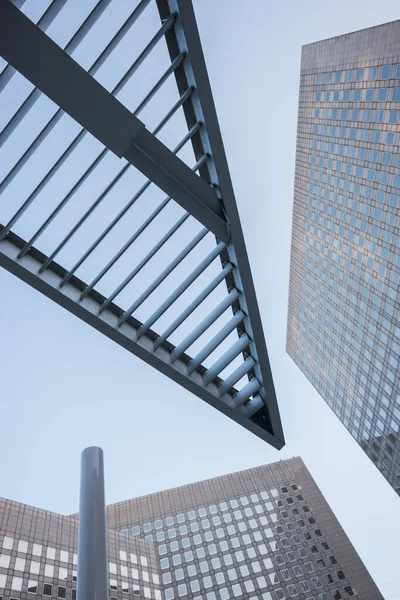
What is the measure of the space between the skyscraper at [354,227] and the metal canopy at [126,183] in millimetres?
36580

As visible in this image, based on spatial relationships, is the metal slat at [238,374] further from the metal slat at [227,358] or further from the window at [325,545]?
the window at [325,545]

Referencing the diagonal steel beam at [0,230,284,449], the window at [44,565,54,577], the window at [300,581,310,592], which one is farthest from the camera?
the window at [300,581,310,592]

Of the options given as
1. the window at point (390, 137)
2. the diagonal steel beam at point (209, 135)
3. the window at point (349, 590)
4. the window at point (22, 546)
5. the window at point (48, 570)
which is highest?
the window at point (390, 137)

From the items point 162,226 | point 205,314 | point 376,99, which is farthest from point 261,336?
point 376,99

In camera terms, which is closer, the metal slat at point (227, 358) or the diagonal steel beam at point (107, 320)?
the diagonal steel beam at point (107, 320)

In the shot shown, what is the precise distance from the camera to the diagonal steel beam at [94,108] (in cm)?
688

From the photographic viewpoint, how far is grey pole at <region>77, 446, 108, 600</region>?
757 centimetres

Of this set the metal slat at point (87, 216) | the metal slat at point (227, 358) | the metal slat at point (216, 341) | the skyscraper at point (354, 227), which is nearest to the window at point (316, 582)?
the skyscraper at point (354, 227)

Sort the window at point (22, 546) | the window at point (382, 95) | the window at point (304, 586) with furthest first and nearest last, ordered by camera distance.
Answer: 1. the window at point (304, 586)
2. the window at point (22, 546)
3. the window at point (382, 95)

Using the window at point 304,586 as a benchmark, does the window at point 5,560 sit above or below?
above

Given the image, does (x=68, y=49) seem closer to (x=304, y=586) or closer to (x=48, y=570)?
(x=48, y=570)

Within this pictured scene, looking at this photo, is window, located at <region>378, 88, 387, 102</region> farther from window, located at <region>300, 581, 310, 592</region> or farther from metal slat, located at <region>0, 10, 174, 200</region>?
window, located at <region>300, 581, 310, 592</region>

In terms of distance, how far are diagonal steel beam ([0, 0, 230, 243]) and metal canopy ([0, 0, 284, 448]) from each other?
0.02 m

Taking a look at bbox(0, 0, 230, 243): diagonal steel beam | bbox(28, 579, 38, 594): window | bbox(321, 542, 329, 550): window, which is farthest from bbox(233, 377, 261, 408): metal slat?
bbox(321, 542, 329, 550): window
